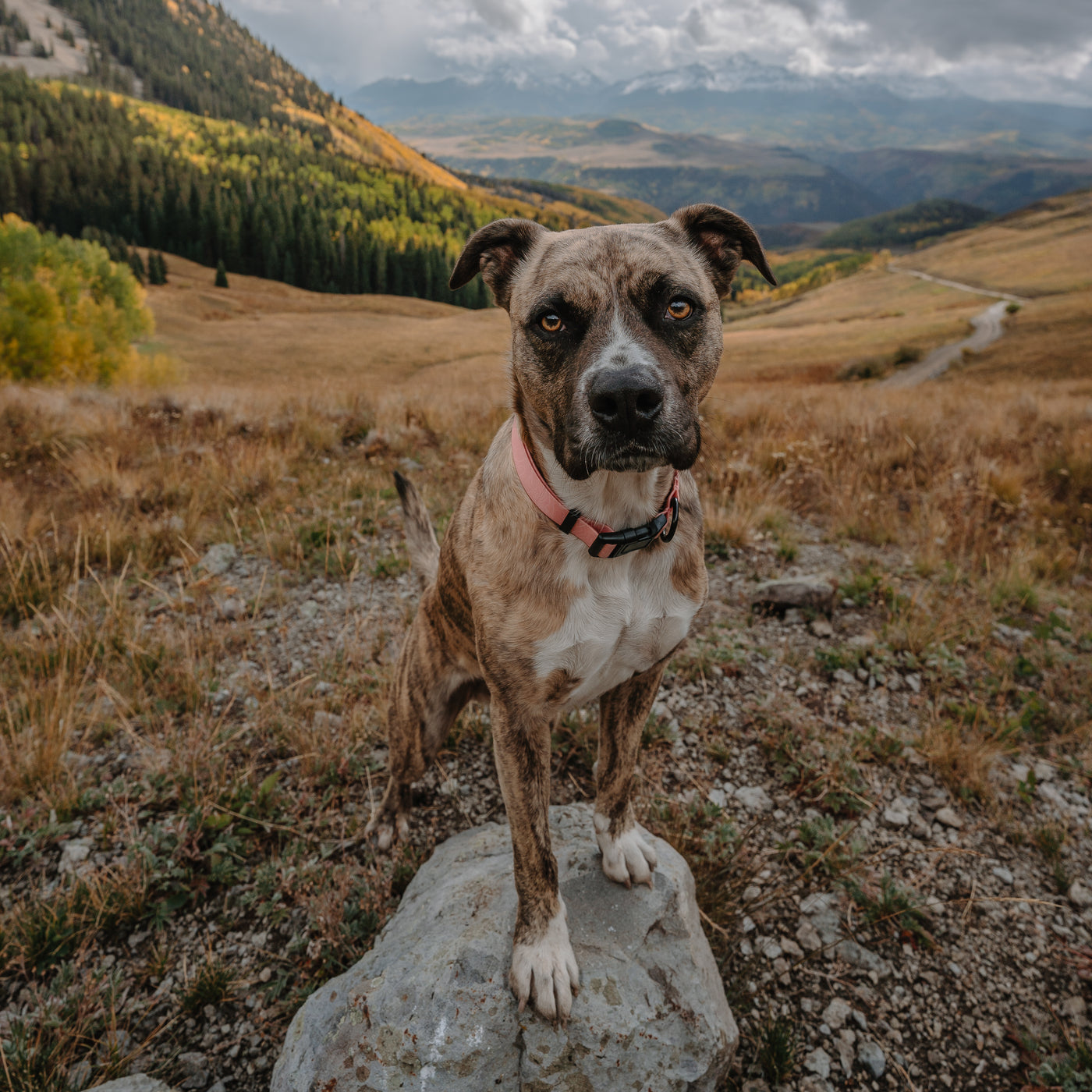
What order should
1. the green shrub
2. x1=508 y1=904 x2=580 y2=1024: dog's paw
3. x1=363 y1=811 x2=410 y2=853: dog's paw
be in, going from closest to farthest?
x1=508 y1=904 x2=580 y2=1024: dog's paw → x1=363 y1=811 x2=410 y2=853: dog's paw → the green shrub

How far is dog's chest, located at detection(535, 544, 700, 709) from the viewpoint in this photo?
1.99 meters

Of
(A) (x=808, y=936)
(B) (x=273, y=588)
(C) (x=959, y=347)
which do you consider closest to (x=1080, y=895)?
(A) (x=808, y=936)

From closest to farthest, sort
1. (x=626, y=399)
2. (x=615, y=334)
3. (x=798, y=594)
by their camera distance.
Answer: (x=626, y=399) → (x=615, y=334) → (x=798, y=594)

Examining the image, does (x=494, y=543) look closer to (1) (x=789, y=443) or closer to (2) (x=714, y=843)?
(2) (x=714, y=843)

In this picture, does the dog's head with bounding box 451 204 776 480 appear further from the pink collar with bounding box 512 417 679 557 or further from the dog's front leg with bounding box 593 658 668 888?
the dog's front leg with bounding box 593 658 668 888

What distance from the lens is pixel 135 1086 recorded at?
1.81 m

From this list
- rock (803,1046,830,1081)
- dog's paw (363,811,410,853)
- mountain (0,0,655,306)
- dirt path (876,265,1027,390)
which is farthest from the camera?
mountain (0,0,655,306)

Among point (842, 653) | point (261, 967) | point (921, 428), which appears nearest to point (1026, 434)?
point (921, 428)

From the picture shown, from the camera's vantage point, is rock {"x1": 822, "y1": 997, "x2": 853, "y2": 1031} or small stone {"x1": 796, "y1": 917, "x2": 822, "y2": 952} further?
small stone {"x1": 796, "y1": 917, "x2": 822, "y2": 952}

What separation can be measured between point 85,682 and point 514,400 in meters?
3.41

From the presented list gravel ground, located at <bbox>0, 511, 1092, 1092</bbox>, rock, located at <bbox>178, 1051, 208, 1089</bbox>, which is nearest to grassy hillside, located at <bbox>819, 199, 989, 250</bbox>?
gravel ground, located at <bbox>0, 511, 1092, 1092</bbox>

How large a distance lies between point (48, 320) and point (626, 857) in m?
23.3

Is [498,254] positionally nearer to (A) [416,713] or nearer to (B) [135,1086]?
(A) [416,713]

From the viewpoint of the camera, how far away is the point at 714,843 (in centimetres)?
279
